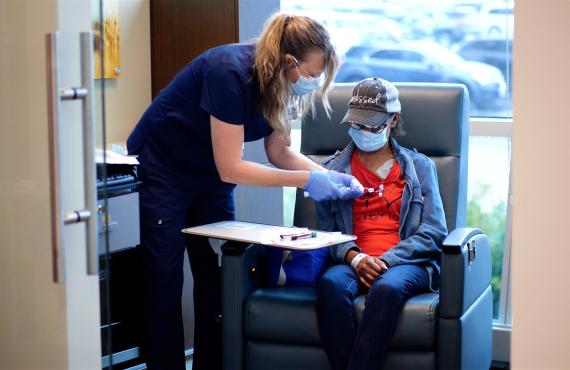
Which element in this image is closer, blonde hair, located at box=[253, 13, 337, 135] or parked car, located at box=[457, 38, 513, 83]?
blonde hair, located at box=[253, 13, 337, 135]

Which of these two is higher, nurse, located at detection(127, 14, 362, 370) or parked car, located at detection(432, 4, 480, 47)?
parked car, located at detection(432, 4, 480, 47)

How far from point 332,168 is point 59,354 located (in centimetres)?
136

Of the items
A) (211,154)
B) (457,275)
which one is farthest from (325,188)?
(457,275)

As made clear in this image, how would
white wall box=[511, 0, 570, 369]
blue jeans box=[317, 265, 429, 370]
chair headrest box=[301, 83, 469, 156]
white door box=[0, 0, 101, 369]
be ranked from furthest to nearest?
chair headrest box=[301, 83, 469, 156], blue jeans box=[317, 265, 429, 370], white door box=[0, 0, 101, 369], white wall box=[511, 0, 570, 369]

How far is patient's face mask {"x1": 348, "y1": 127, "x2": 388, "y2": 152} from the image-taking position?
10.0 feet

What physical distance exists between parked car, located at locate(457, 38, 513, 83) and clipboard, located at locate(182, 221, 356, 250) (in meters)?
1.15

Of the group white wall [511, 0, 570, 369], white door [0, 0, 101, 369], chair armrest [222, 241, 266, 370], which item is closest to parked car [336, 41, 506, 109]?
chair armrest [222, 241, 266, 370]

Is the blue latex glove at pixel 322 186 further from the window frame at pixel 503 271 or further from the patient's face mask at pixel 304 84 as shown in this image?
the window frame at pixel 503 271

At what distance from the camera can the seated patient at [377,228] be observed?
2.77 meters

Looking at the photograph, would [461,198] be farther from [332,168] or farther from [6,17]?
[6,17]

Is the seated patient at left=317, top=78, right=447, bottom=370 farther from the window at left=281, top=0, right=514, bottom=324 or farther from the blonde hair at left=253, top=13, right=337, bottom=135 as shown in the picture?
the window at left=281, top=0, right=514, bottom=324

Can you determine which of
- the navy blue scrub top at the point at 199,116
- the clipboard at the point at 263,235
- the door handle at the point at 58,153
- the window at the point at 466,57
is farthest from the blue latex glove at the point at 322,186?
the door handle at the point at 58,153

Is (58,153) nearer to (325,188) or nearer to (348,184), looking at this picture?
(325,188)

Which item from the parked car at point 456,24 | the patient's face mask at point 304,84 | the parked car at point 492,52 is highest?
the parked car at point 456,24
